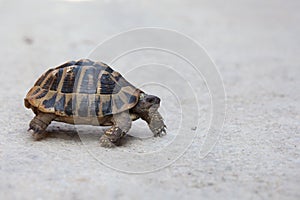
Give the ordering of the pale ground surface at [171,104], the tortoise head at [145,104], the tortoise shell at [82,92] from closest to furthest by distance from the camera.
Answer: the pale ground surface at [171,104] < the tortoise shell at [82,92] < the tortoise head at [145,104]

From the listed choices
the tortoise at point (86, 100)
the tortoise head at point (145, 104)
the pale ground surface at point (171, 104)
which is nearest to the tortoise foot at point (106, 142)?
the tortoise at point (86, 100)

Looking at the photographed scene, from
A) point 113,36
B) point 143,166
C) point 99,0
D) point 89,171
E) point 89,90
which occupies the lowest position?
point 89,171

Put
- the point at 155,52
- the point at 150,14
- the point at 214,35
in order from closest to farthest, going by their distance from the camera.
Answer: the point at 155,52 < the point at 214,35 < the point at 150,14

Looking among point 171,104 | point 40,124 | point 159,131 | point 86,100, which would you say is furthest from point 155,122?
point 171,104

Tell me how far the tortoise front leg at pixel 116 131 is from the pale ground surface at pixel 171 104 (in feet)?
0.34

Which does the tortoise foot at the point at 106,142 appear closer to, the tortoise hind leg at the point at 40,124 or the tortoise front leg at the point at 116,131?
the tortoise front leg at the point at 116,131

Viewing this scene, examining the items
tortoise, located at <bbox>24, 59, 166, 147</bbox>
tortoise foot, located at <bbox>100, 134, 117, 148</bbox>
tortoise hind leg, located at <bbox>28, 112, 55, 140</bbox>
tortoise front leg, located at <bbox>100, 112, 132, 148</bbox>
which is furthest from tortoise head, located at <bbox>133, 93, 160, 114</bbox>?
tortoise hind leg, located at <bbox>28, 112, 55, 140</bbox>

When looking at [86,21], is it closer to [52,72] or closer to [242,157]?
[52,72]

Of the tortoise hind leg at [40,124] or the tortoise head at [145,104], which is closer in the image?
the tortoise hind leg at [40,124]

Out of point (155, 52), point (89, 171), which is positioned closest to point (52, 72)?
point (89, 171)

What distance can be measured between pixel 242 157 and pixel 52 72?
1.68 metres

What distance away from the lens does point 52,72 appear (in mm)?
3602

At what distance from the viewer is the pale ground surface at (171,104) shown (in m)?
2.70

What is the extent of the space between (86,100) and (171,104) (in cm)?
166
